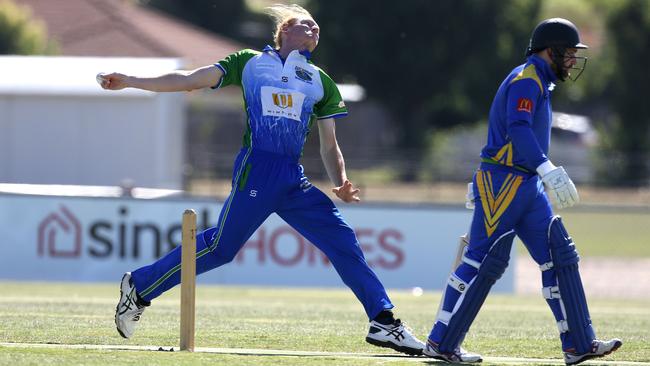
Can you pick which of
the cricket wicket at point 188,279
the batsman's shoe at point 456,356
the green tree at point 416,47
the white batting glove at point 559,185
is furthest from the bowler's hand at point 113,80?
the green tree at point 416,47

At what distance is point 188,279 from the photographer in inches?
317

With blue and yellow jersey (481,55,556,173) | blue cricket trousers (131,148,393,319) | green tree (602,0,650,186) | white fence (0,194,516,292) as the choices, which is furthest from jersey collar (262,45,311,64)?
green tree (602,0,650,186)

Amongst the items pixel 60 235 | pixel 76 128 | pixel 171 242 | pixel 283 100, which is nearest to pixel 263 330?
pixel 283 100

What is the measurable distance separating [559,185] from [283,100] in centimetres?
185

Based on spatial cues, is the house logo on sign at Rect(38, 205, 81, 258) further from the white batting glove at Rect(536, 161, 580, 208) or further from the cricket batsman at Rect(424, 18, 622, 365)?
the white batting glove at Rect(536, 161, 580, 208)

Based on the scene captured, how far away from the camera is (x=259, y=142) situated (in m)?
8.28

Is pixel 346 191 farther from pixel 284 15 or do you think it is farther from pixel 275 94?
pixel 284 15

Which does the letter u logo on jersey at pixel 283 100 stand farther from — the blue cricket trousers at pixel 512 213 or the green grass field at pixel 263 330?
the green grass field at pixel 263 330

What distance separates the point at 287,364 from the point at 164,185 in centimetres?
1894

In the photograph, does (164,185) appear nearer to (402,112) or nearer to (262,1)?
(402,112)

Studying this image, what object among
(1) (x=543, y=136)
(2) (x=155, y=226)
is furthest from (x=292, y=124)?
(2) (x=155, y=226)

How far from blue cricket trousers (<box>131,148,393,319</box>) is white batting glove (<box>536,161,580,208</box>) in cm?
146

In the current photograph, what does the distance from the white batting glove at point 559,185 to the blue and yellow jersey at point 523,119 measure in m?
0.08

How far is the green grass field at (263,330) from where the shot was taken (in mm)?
7711
